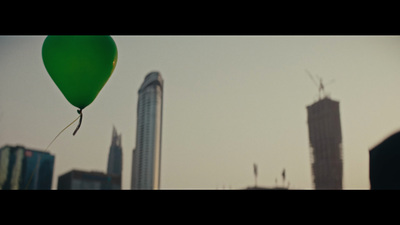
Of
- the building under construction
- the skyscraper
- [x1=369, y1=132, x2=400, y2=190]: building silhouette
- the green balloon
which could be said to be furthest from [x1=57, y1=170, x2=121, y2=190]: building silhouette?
[x1=369, y1=132, x2=400, y2=190]: building silhouette

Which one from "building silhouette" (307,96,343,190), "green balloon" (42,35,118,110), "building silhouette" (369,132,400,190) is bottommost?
"building silhouette" (369,132,400,190)

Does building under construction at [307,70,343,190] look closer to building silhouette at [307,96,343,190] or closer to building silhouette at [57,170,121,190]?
building silhouette at [307,96,343,190]

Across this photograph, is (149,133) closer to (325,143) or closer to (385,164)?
(325,143)

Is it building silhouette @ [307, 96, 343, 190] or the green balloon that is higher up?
building silhouette @ [307, 96, 343, 190]

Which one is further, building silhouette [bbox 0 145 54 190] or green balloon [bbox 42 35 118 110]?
building silhouette [bbox 0 145 54 190]
